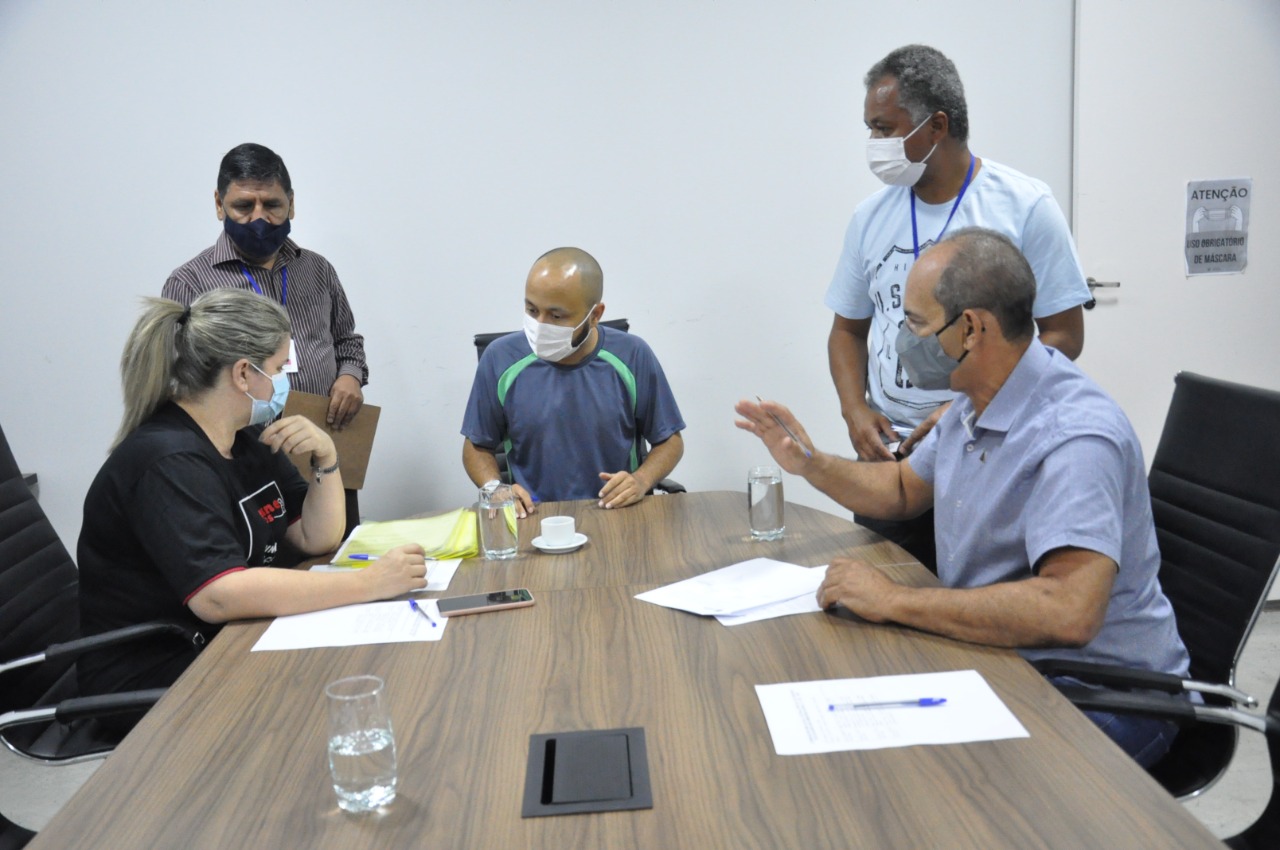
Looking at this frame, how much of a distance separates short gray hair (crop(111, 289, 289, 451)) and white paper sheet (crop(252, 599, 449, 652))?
1.78ft

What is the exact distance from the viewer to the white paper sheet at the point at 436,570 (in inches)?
76.4

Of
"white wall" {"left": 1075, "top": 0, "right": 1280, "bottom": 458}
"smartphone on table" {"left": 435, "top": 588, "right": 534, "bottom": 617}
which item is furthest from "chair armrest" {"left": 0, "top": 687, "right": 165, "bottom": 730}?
"white wall" {"left": 1075, "top": 0, "right": 1280, "bottom": 458}

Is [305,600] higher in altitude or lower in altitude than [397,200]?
lower

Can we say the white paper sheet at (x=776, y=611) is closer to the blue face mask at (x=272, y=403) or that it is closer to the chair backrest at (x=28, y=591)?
the blue face mask at (x=272, y=403)

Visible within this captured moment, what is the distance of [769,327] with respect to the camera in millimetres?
3865

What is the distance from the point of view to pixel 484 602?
5.92ft

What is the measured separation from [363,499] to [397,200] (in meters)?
1.13

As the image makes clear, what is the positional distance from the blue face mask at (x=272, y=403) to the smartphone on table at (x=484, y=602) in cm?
60

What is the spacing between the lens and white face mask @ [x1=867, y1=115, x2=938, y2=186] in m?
2.53

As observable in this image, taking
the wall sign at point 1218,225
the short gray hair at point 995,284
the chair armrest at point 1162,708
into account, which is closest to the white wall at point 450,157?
the wall sign at point 1218,225

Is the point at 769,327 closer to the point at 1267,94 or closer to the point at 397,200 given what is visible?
the point at 397,200

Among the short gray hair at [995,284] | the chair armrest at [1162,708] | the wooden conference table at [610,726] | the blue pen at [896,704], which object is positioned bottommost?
the chair armrest at [1162,708]

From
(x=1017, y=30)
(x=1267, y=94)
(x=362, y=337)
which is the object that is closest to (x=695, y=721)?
(x=362, y=337)

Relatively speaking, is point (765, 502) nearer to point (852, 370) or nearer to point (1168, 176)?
point (852, 370)
